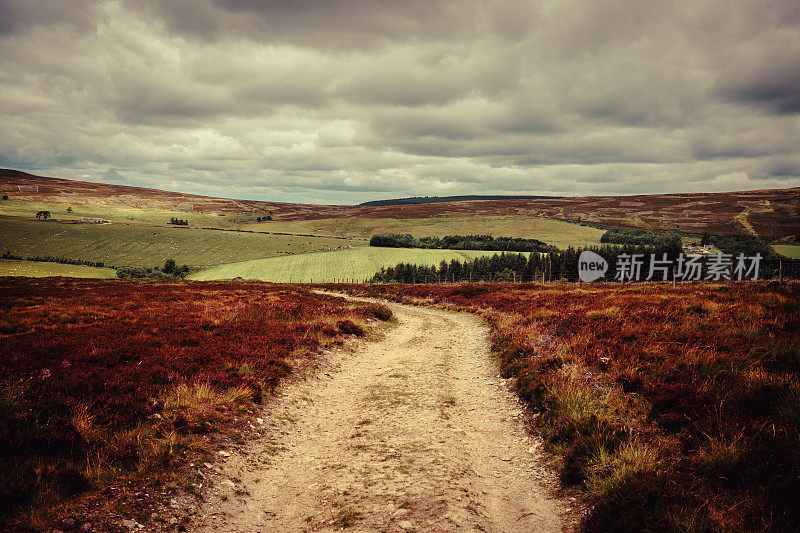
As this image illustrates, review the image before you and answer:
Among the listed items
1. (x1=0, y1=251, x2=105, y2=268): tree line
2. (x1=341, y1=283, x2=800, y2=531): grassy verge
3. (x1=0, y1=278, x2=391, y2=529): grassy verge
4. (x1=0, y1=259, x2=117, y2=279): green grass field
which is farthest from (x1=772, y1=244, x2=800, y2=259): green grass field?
(x1=0, y1=251, x2=105, y2=268): tree line

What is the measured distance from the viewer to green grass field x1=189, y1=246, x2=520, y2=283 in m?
109

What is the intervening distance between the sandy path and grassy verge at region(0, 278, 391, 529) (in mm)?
1114

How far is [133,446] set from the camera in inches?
261

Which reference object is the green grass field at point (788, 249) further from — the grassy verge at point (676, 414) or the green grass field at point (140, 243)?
the green grass field at point (140, 243)

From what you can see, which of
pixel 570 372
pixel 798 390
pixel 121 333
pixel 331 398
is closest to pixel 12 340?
pixel 121 333

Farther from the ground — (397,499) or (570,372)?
Answer: (570,372)

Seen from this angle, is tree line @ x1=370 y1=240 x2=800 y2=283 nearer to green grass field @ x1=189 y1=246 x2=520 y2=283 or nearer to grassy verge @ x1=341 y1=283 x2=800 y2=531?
green grass field @ x1=189 y1=246 x2=520 y2=283

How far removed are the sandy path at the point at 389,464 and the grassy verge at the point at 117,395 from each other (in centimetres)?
111

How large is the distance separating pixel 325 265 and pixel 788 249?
183 meters

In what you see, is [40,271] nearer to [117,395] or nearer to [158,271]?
[158,271]

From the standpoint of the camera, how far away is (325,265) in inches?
4739

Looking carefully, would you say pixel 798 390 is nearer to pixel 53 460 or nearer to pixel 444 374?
pixel 444 374

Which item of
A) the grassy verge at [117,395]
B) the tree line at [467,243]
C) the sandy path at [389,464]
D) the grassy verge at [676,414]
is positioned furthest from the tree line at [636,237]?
the grassy verge at [117,395]

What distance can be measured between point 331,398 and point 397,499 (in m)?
6.10
